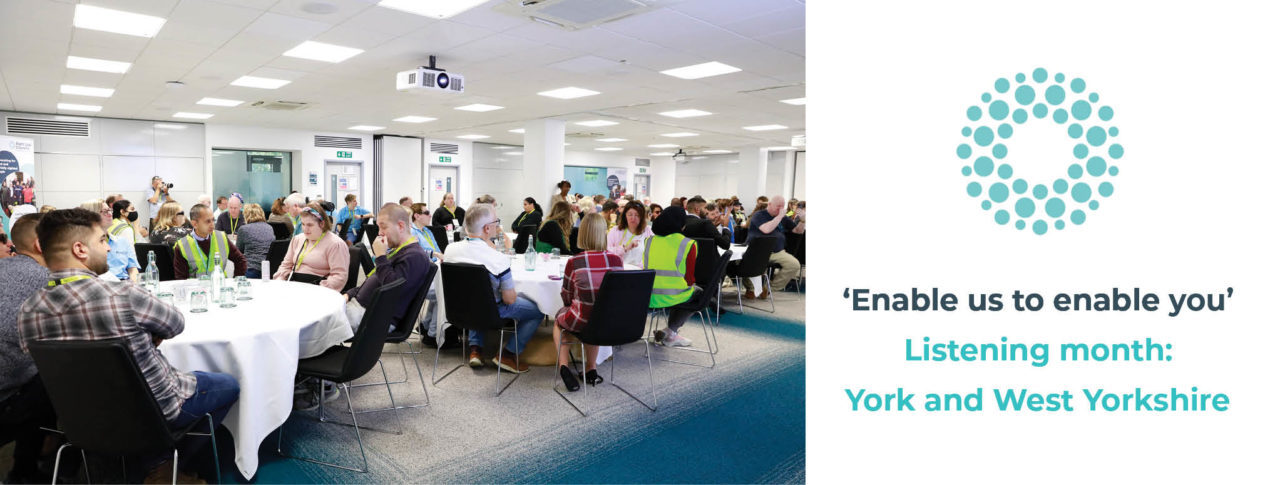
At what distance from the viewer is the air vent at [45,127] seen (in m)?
11.6

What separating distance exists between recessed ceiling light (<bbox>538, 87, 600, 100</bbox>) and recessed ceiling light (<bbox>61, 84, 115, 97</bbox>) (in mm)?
5958

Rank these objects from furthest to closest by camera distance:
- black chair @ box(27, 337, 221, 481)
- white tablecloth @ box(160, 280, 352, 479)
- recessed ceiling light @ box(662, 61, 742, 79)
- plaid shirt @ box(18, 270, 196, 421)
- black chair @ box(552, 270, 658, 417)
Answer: recessed ceiling light @ box(662, 61, 742, 79), black chair @ box(552, 270, 658, 417), white tablecloth @ box(160, 280, 352, 479), plaid shirt @ box(18, 270, 196, 421), black chair @ box(27, 337, 221, 481)

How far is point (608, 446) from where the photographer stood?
10.1ft

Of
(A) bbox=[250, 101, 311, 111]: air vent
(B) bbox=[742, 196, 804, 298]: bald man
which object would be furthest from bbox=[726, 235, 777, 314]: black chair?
(A) bbox=[250, 101, 311, 111]: air vent

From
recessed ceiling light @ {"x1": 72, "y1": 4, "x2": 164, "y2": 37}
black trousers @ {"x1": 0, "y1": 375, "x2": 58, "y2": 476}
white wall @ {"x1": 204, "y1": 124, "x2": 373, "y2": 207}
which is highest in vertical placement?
recessed ceiling light @ {"x1": 72, "y1": 4, "x2": 164, "y2": 37}

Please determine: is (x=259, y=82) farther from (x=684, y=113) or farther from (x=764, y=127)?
(x=764, y=127)

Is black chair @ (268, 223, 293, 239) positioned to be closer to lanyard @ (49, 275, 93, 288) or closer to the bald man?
the bald man

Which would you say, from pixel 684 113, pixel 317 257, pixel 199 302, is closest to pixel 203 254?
pixel 317 257

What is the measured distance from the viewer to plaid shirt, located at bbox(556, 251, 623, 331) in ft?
12.0

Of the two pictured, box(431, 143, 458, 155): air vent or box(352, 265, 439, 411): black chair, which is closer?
box(352, 265, 439, 411): black chair

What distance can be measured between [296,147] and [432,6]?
1154 cm
